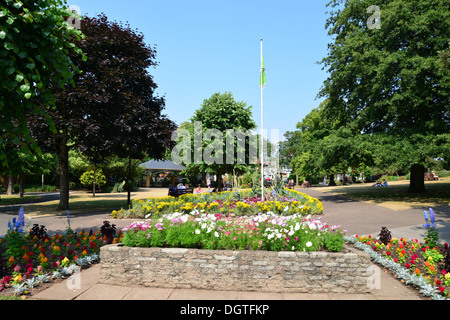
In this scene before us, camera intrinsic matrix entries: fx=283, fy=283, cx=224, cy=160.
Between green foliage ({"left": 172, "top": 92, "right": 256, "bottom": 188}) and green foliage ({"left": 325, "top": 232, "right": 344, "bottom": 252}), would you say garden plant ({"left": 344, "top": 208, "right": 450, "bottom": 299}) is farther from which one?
green foliage ({"left": 172, "top": 92, "right": 256, "bottom": 188})

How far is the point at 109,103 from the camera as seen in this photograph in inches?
516

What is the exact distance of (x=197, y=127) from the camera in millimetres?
22719

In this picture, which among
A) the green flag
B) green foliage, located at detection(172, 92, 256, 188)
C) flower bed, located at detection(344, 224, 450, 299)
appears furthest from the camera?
green foliage, located at detection(172, 92, 256, 188)

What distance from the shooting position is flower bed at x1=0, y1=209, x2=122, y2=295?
15.0 ft

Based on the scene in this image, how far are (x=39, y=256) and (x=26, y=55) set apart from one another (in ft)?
11.5

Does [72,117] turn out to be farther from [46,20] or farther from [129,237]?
[129,237]

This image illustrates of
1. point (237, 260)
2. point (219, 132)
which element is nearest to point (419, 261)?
point (237, 260)

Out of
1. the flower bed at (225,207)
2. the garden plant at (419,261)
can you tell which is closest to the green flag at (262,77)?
the flower bed at (225,207)

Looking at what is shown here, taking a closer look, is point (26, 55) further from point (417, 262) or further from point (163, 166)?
point (163, 166)

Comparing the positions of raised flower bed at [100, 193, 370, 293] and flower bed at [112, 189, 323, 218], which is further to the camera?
flower bed at [112, 189, 323, 218]

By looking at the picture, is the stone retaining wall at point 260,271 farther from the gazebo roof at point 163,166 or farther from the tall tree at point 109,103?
the gazebo roof at point 163,166

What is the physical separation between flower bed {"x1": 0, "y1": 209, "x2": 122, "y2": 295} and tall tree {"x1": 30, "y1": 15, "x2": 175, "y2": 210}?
6.47 m

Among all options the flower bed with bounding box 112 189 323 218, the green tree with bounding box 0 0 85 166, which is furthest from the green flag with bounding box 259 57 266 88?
the green tree with bounding box 0 0 85 166
